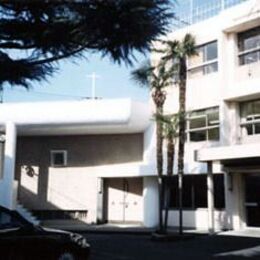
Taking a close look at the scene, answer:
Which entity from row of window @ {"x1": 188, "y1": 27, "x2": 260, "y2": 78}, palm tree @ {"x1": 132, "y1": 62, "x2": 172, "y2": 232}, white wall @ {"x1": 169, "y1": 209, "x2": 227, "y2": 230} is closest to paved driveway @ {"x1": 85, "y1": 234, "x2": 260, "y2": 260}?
palm tree @ {"x1": 132, "y1": 62, "x2": 172, "y2": 232}

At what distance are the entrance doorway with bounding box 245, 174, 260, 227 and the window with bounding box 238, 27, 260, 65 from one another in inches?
183

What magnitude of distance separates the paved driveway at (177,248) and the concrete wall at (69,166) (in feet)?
26.1

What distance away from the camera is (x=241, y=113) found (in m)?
23.7

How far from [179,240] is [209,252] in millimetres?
3526

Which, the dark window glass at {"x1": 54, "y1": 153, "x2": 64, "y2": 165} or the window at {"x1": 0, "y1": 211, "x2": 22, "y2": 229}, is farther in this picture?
the dark window glass at {"x1": 54, "y1": 153, "x2": 64, "y2": 165}

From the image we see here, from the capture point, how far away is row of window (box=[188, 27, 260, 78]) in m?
23.3

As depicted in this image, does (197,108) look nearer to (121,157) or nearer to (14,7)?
(121,157)

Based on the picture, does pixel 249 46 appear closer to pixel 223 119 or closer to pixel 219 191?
pixel 223 119

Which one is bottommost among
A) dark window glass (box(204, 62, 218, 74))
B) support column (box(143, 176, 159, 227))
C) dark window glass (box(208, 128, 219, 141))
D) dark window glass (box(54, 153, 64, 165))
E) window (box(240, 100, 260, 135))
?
support column (box(143, 176, 159, 227))

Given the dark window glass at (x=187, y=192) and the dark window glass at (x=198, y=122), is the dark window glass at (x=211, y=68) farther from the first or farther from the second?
the dark window glass at (x=187, y=192)

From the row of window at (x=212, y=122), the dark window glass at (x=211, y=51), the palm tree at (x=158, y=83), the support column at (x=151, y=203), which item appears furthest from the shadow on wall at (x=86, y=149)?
the palm tree at (x=158, y=83)

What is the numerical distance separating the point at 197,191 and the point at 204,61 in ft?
18.3

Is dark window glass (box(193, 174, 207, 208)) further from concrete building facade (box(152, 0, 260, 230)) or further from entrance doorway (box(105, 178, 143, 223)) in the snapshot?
entrance doorway (box(105, 178, 143, 223))

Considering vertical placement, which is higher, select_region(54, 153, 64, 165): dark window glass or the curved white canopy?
the curved white canopy
